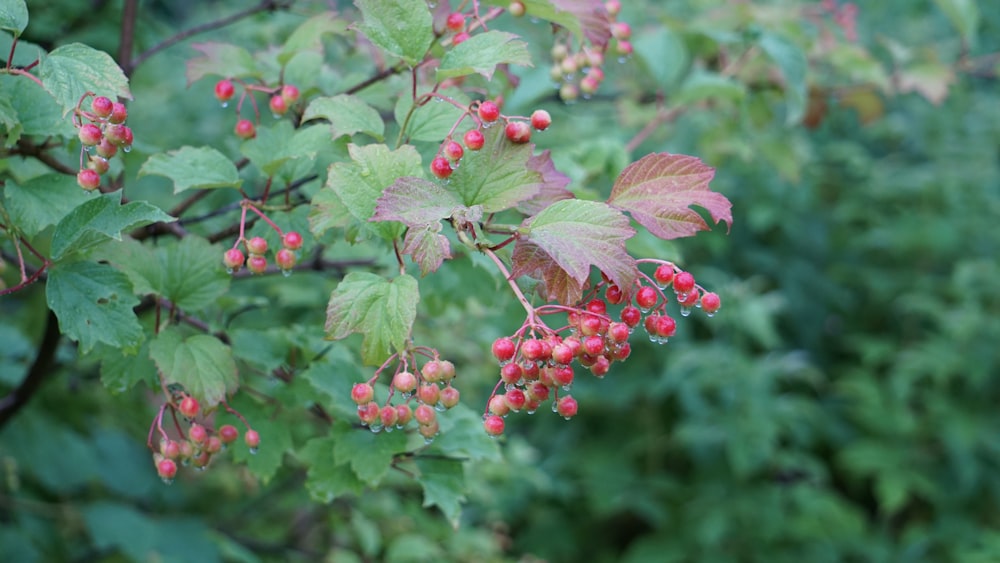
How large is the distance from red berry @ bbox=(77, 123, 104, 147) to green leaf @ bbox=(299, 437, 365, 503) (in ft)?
1.58

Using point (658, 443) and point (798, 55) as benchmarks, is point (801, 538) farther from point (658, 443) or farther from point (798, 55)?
point (798, 55)

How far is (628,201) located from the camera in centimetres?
93

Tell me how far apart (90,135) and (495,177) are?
419 millimetres

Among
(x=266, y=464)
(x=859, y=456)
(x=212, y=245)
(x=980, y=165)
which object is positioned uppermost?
(x=212, y=245)

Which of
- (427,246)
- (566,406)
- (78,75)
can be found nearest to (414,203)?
(427,246)

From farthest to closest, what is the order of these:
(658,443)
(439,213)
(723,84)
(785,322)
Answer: (785,322) → (658,443) → (723,84) → (439,213)

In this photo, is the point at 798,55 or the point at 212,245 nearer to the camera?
the point at 212,245

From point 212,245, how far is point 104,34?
95 cm

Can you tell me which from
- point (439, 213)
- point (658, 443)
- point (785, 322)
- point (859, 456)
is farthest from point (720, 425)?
point (439, 213)

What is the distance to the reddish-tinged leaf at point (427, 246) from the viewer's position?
2.72 ft

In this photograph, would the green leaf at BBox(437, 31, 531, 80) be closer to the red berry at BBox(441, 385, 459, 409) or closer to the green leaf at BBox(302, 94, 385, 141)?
the green leaf at BBox(302, 94, 385, 141)

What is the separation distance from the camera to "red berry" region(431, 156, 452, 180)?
0.90 meters


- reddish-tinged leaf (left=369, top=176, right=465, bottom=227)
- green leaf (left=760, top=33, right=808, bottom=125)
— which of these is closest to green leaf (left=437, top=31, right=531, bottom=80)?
reddish-tinged leaf (left=369, top=176, right=465, bottom=227)

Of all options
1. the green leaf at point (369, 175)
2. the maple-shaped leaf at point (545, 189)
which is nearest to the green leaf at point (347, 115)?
the green leaf at point (369, 175)
